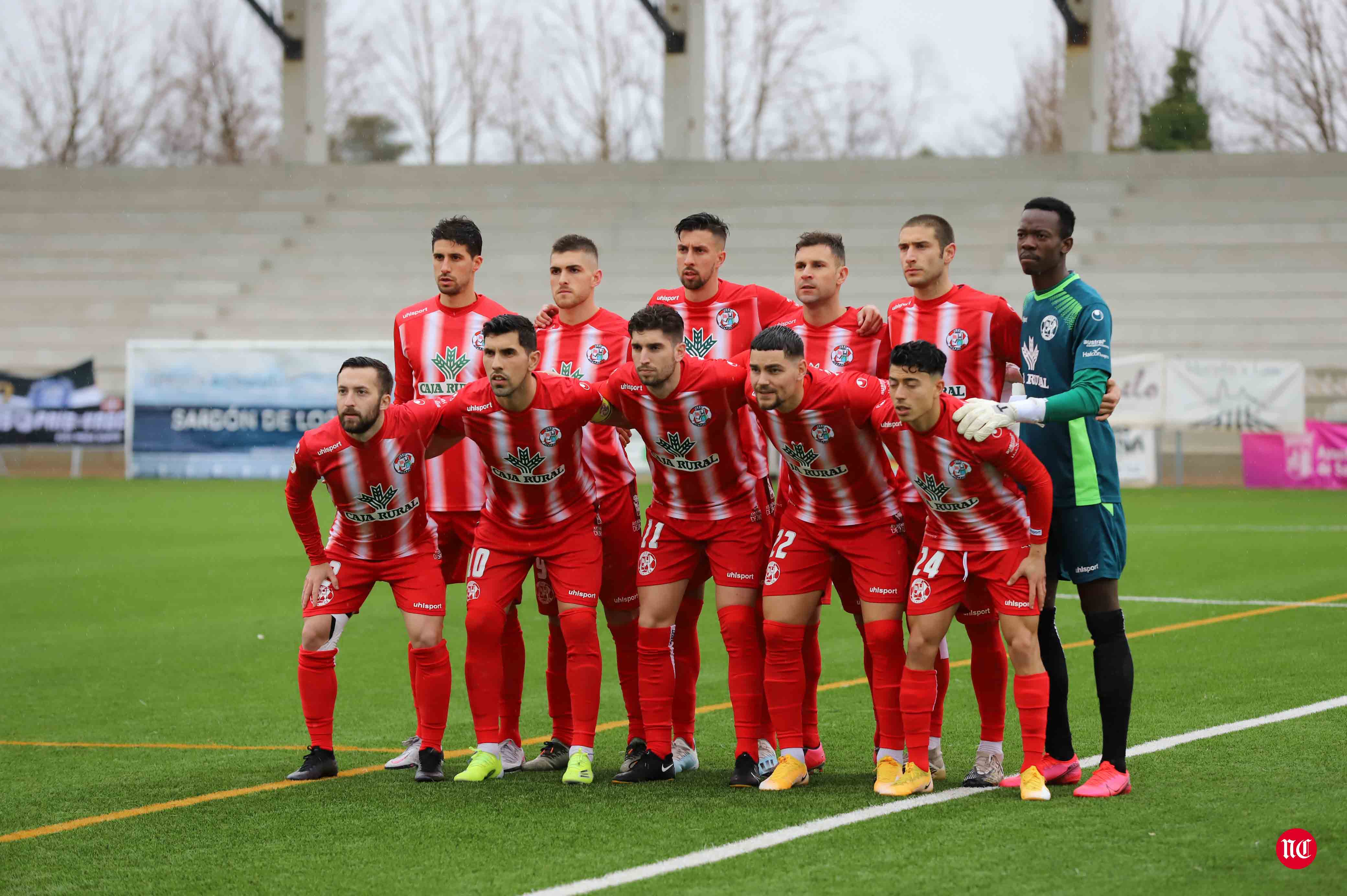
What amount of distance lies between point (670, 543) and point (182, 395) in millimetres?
21638

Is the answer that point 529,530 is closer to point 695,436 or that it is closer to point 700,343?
point 695,436

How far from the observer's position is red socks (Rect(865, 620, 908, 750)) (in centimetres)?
555

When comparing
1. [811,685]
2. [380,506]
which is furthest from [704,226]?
[811,685]

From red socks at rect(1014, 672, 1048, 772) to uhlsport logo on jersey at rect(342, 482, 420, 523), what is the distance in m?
2.52

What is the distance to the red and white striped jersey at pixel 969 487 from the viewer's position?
515 centimetres

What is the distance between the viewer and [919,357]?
5.14 meters

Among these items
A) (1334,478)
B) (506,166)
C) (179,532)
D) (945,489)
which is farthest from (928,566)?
(506,166)

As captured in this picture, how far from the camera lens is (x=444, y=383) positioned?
6.63 m

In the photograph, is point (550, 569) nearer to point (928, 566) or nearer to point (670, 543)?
point (670, 543)

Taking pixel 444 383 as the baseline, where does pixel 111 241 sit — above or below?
above

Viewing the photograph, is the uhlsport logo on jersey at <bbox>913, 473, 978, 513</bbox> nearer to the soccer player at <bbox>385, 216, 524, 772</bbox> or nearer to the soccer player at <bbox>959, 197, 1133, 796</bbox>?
the soccer player at <bbox>959, 197, 1133, 796</bbox>

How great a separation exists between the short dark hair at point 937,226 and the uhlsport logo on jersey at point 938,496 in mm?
979

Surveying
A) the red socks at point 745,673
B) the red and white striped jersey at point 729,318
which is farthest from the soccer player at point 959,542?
the red and white striped jersey at point 729,318

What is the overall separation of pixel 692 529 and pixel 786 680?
72 centimetres
